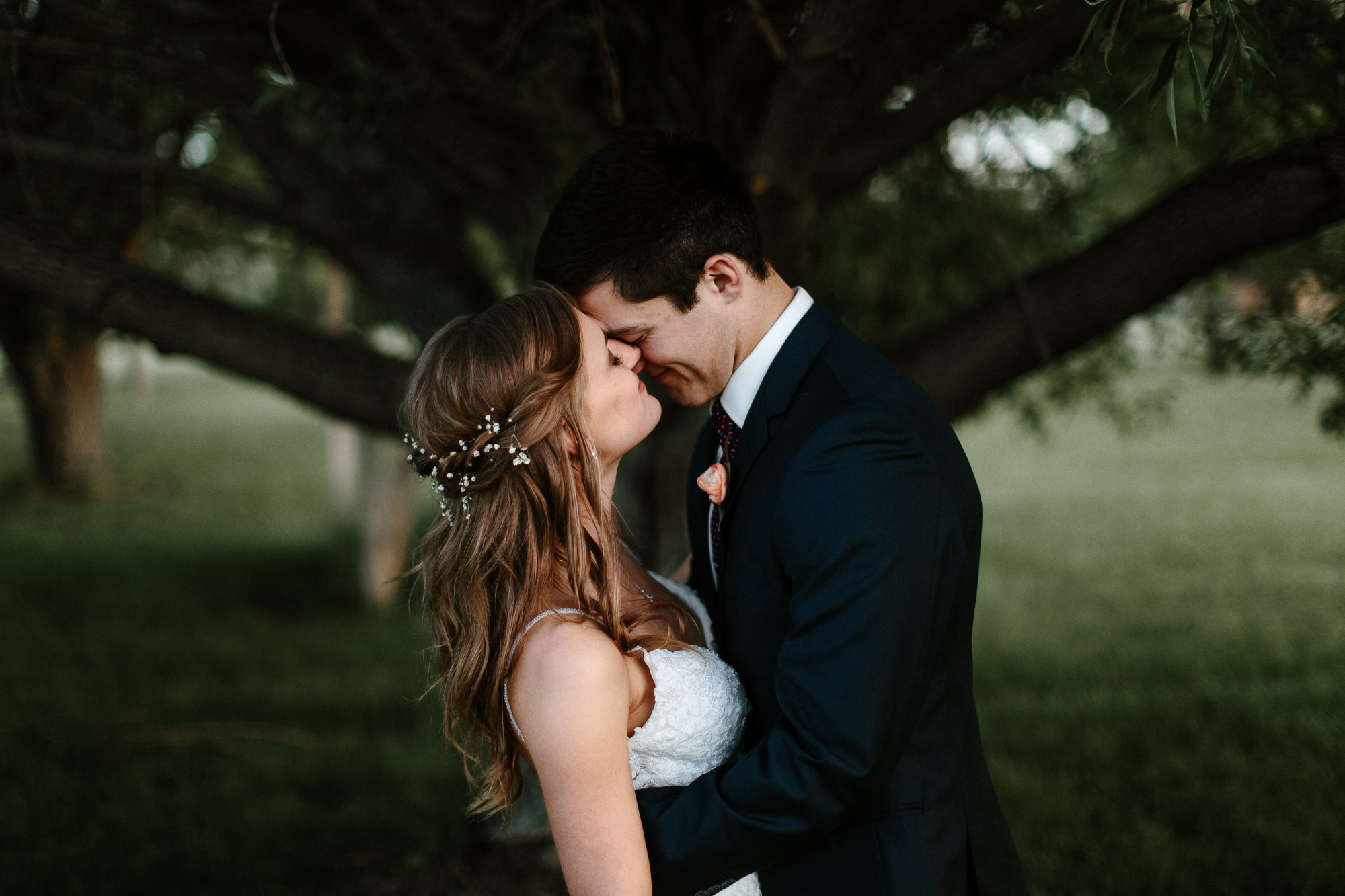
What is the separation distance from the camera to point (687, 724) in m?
1.99

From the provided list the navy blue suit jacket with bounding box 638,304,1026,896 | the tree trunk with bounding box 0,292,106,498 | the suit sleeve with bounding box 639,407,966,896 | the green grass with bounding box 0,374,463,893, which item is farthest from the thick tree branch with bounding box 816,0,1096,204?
the tree trunk with bounding box 0,292,106,498

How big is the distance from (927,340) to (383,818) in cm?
364

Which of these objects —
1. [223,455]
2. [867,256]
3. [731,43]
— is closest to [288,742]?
[867,256]

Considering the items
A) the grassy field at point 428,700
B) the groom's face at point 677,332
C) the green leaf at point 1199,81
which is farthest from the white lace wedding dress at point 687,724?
the green leaf at point 1199,81

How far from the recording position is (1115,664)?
637 cm

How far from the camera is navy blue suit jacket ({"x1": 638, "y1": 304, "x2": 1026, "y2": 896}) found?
62.9 inches

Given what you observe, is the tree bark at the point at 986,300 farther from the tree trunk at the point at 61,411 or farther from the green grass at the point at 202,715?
the tree trunk at the point at 61,411

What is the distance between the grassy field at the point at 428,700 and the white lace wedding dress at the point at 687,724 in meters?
1.34

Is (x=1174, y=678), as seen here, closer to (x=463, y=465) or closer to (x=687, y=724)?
(x=687, y=724)

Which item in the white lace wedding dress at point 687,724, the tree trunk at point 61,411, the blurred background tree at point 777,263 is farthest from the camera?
the tree trunk at point 61,411

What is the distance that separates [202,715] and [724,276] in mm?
5789

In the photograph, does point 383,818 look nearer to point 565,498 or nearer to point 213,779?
point 213,779

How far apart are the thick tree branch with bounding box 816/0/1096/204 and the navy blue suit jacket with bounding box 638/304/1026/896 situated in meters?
1.19

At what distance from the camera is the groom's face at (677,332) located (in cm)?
208
